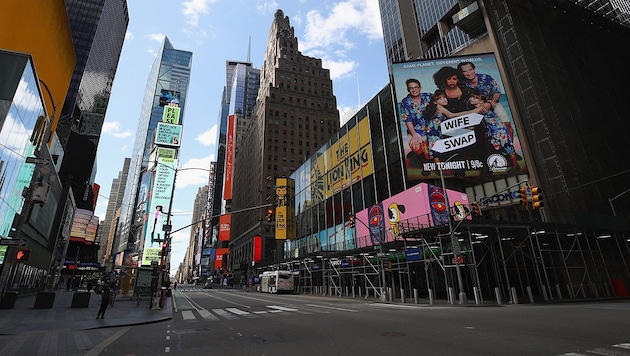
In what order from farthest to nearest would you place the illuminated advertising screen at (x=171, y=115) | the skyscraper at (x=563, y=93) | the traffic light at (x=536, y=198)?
the illuminated advertising screen at (x=171, y=115)
the skyscraper at (x=563, y=93)
the traffic light at (x=536, y=198)

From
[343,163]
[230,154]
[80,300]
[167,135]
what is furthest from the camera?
[230,154]

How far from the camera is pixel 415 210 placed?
33062 millimetres

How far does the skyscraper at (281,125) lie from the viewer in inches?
4117

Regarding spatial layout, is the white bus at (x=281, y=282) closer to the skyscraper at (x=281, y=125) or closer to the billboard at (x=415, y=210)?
the billboard at (x=415, y=210)

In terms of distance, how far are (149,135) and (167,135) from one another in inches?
1225

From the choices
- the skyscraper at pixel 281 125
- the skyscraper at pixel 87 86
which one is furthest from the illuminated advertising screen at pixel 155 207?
the skyscraper at pixel 281 125

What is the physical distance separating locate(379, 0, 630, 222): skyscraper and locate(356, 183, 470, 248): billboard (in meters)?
5.27

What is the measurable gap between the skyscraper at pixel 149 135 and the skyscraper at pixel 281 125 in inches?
1726

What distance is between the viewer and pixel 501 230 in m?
24.5

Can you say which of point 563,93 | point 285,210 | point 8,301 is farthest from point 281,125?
point 8,301

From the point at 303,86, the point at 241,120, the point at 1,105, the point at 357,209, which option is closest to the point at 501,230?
the point at 357,209

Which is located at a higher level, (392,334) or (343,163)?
(343,163)

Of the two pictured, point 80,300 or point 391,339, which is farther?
point 80,300

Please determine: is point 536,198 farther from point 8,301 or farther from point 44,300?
point 8,301
